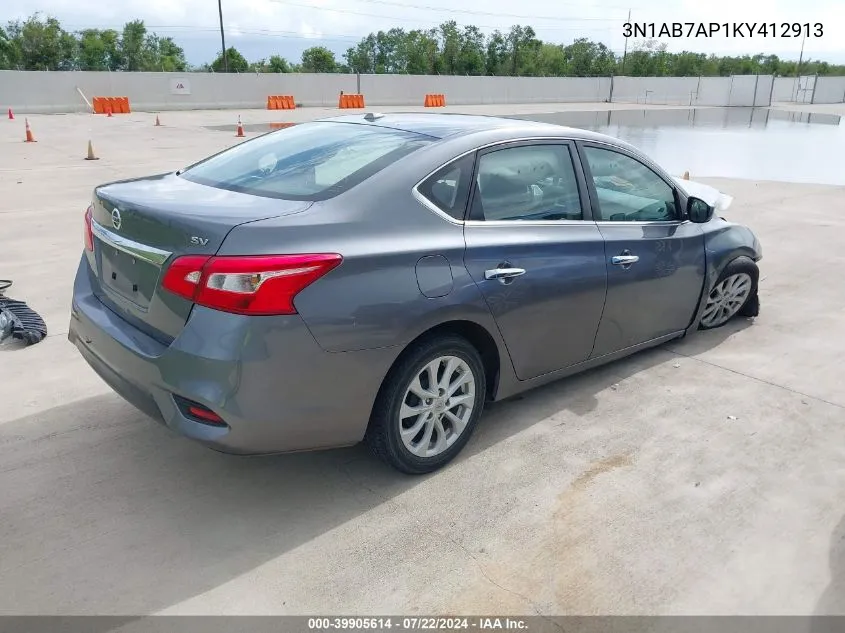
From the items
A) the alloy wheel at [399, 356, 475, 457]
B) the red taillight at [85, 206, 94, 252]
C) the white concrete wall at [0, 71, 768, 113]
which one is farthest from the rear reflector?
the white concrete wall at [0, 71, 768, 113]

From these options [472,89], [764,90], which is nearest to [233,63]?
[472,89]

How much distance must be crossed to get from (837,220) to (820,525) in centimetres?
778

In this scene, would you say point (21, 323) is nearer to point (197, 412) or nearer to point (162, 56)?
point (197, 412)

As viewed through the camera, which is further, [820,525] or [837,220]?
[837,220]

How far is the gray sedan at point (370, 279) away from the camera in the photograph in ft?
8.75

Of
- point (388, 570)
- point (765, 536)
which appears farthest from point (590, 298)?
point (388, 570)

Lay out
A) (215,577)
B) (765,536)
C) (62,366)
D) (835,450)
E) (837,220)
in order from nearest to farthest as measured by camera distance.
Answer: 1. (215,577)
2. (765,536)
3. (835,450)
4. (62,366)
5. (837,220)

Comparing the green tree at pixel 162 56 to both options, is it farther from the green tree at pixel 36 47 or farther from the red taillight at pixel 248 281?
the red taillight at pixel 248 281

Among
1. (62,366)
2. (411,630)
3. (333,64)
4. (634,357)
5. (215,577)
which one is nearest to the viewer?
(411,630)

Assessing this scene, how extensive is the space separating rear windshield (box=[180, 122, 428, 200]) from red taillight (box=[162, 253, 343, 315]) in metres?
0.48

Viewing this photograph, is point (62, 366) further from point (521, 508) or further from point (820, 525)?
point (820, 525)

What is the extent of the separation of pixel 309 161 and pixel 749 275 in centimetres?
355

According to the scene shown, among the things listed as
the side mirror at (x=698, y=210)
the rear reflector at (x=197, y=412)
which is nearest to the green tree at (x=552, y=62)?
the side mirror at (x=698, y=210)

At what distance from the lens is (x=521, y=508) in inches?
123
